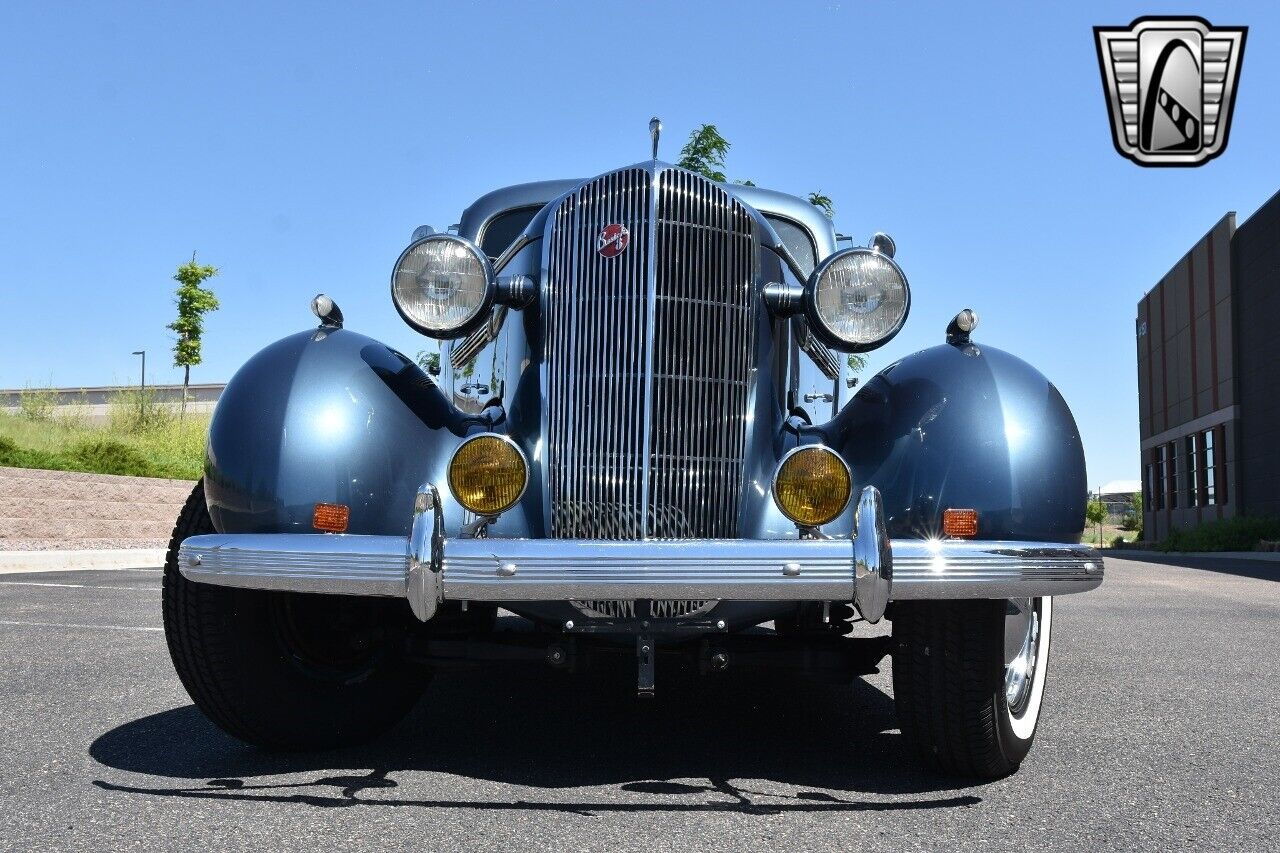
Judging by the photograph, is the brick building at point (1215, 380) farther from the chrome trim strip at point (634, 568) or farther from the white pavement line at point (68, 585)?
the chrome trim strip at point (634, 568)

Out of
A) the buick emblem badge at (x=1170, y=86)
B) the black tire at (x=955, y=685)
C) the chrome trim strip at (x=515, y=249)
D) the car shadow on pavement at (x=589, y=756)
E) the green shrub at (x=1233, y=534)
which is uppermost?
the buick emblem badge at (x=1170, y=86)

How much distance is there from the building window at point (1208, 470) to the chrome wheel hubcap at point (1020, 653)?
3880 cm

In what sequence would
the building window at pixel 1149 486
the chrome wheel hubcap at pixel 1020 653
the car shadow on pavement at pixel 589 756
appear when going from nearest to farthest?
the car shadow on pavement at pixel 589 756 < the chrome wheel hubcap at pixel 1020 653 < the building window at pixel 1149 486

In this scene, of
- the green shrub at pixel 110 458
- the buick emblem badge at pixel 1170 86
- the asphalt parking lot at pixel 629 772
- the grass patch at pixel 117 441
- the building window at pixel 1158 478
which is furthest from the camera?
the building window at pixel 1158 478

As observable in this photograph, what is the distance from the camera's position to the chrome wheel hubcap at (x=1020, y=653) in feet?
12.2

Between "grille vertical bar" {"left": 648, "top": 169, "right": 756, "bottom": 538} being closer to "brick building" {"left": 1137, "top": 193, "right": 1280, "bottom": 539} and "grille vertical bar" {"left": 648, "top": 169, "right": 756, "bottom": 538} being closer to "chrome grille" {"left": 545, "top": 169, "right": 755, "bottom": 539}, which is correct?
"chrome grille" {"left": 545, "top": 169, "right": 755, "bottom": 539}

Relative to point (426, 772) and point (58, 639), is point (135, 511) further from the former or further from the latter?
point (426, 772)

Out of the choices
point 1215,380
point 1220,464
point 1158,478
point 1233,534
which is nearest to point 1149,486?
point 1158,478

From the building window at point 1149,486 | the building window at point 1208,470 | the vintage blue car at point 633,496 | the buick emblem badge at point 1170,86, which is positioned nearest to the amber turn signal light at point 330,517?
the vintage blue car at point 633,496

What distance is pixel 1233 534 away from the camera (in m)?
31.0

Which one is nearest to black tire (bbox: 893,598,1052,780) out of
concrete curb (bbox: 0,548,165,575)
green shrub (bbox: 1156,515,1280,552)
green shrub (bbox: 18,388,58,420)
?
concrete curb (bbox: 0,548,165,575)

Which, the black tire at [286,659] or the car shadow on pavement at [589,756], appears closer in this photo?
the car shadow on pavement at [589,756]

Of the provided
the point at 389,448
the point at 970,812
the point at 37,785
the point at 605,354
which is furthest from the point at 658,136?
the point at 37,785

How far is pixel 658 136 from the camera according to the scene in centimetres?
428
